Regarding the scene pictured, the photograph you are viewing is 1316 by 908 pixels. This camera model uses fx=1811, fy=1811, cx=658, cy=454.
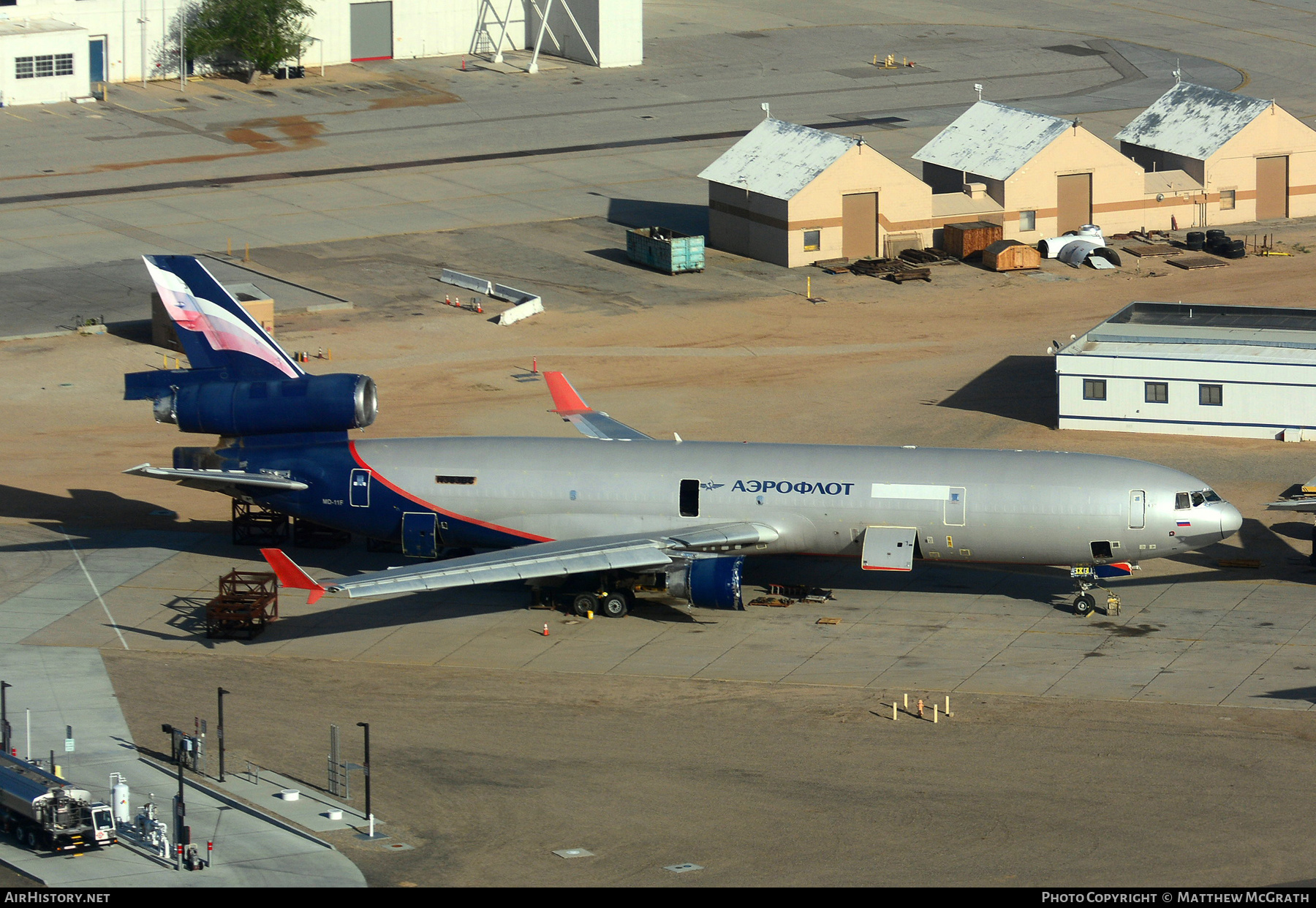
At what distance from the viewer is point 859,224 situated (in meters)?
113

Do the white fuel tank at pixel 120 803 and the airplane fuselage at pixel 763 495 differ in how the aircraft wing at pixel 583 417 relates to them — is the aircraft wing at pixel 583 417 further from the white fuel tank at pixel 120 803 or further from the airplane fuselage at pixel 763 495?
the white fuel tank at pixel 120 803

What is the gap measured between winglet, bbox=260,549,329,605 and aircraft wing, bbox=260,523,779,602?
22 millimetres

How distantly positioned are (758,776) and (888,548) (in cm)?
1448

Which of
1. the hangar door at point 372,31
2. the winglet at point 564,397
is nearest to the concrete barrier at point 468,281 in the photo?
the winglet at point 564,397

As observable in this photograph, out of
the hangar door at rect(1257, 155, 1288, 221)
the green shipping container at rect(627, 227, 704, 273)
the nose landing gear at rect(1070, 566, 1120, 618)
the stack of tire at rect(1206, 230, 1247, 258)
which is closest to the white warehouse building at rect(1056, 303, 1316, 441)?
the nose landing gear at rect(1070, 566, 1120, 618)

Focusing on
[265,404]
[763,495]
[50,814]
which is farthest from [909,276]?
[50,814]

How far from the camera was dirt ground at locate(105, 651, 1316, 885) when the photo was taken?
145 feet

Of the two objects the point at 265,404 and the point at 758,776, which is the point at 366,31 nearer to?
the point at 265,404

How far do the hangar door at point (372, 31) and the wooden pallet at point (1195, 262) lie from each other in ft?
256

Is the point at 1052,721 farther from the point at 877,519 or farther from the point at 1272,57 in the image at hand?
the point at 1272,57

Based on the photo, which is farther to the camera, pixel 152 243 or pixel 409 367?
pixel 152 243

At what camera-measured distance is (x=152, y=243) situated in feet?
372

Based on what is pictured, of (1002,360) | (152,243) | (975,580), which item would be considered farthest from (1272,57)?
(975,580)
